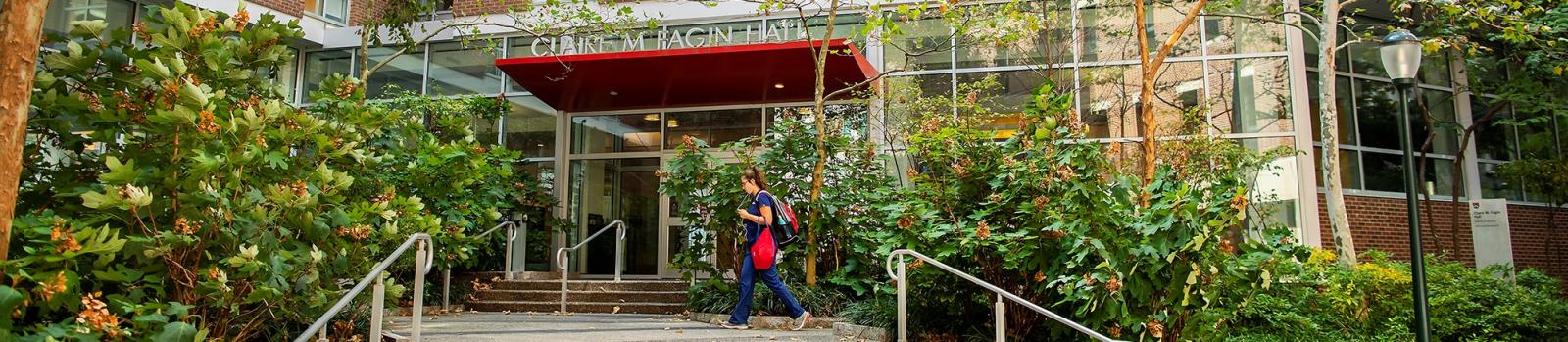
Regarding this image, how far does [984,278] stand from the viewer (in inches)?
264

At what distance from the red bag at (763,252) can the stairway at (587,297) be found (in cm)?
231

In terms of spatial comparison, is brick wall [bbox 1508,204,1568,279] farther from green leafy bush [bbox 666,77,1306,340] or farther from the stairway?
the stairway

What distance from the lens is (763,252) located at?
7066mm

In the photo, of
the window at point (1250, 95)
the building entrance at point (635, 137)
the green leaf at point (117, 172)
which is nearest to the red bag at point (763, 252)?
the green leaf at point (117, 172)

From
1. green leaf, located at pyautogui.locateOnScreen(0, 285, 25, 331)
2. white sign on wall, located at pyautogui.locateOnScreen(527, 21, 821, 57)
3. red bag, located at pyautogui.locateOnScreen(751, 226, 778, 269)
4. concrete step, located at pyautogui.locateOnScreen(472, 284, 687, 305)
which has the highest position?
white sign on wall, located at pyautogui.locateOnScreen(527, 21, 821, 57)

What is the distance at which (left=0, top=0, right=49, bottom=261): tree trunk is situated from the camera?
3.76 meters

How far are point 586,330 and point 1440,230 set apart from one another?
536 inches

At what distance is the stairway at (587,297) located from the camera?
9359 mm

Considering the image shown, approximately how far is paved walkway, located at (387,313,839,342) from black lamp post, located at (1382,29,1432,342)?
3639mm

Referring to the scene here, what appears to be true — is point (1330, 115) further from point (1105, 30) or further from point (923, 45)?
point (923, 45)

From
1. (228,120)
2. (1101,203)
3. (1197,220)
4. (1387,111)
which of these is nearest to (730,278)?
(1101,203)

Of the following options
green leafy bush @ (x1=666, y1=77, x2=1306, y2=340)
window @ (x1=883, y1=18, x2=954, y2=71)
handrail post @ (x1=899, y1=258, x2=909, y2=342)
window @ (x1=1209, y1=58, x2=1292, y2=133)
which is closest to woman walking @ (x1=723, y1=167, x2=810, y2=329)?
green leafy bush @ (x1=666, y1=77, x2=1306, y2=340)

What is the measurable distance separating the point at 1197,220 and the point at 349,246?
14.9ft

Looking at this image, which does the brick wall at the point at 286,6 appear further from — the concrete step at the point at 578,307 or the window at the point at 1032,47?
the window at the point at 1032,47
